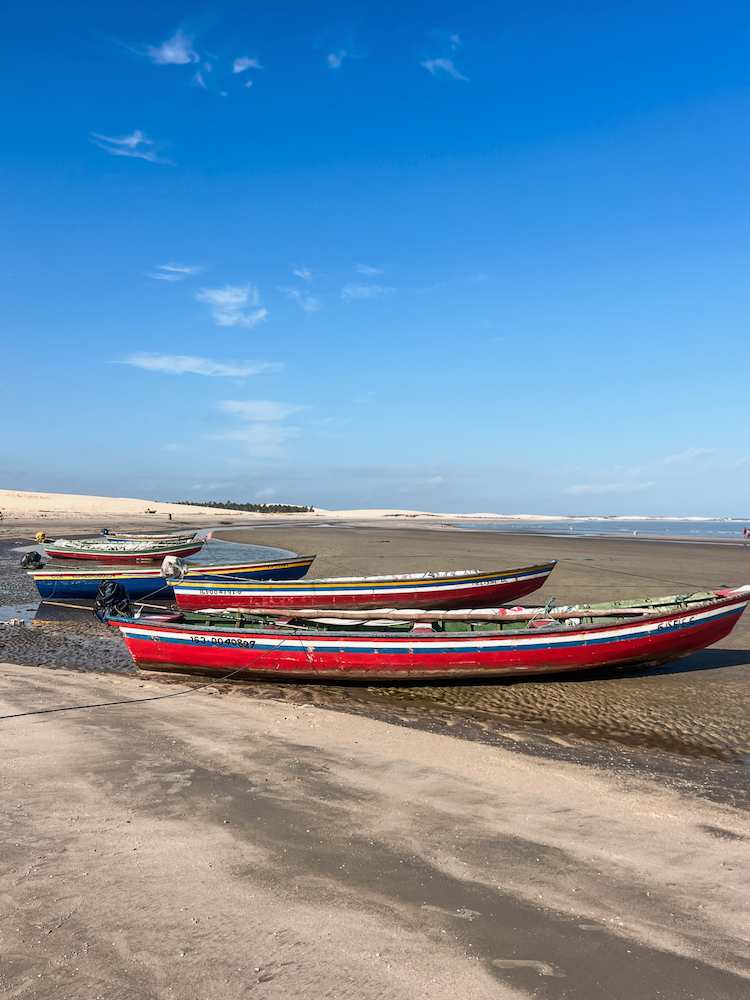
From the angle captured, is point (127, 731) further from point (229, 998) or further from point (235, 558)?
point (235, 558)

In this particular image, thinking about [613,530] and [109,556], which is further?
[613,530]

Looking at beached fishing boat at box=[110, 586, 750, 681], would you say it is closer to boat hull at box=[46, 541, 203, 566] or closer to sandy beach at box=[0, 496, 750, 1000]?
sandy beach at box=[0, 496, 750, 1000]

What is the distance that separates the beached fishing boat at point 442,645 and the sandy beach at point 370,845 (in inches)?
29.0

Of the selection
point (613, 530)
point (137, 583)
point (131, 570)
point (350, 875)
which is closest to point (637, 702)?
point (350, 875)

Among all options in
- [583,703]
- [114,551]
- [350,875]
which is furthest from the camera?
[114,551]

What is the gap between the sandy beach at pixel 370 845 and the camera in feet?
12.6

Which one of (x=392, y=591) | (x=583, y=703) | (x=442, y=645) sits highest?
(x=392, y=591)

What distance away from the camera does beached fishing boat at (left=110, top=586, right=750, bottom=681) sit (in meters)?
10.9

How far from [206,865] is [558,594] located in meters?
18.2

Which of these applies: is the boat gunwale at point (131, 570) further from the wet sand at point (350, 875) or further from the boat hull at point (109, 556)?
the wet sand at point (350, 875)

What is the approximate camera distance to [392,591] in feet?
55.7

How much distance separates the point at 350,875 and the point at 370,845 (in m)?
0.52

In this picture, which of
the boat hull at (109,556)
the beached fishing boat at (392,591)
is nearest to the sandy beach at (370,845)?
the beached fishing boat at (392,591)

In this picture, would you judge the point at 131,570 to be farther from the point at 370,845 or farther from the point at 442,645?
the point at 370,845
